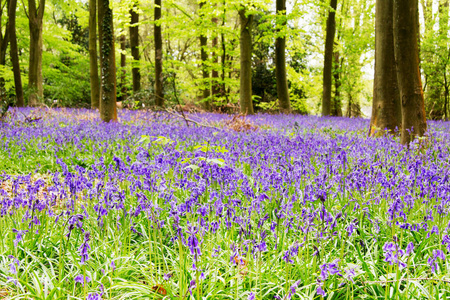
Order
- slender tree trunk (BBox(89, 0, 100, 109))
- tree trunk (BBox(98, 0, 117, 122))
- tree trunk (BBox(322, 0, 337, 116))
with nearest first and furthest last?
tree trunk (BBox(98, 0, 117, 122)) → slender tree trunk (BBox(89, 0, 100, 109)) → tree trunk (BBox(322, 0, 337, 116))

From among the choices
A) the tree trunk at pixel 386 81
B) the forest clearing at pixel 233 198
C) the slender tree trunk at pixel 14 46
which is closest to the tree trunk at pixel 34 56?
the forest clearing at pixel 233 198

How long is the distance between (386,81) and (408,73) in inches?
76.6

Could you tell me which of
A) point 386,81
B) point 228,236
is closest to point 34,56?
point 386,81

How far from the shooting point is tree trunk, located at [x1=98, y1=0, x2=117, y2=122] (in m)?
10.5

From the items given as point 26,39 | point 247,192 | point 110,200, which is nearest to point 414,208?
point 247,192

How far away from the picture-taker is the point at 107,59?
10.7 metres

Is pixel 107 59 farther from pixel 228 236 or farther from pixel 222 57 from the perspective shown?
pixel 222 57

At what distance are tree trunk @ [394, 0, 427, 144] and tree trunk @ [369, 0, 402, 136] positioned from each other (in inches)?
64.6

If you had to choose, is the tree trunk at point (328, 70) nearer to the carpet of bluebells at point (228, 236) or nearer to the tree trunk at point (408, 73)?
the tree trunk at point (408, 73)

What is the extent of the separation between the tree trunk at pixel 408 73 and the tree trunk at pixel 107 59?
7.89 m

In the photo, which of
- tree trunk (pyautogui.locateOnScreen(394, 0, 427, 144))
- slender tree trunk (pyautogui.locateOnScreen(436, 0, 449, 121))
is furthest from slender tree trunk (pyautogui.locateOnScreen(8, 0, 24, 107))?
slender tree trunk (pyautogui.locateOnScreen(436, 0, 449, 121))

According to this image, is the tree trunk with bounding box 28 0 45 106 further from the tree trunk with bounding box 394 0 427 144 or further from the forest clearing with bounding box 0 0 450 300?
the tree trunk with bounding box 394 0 427 144

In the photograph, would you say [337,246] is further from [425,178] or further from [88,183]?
[88,183]

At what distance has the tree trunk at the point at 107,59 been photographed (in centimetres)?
1046
